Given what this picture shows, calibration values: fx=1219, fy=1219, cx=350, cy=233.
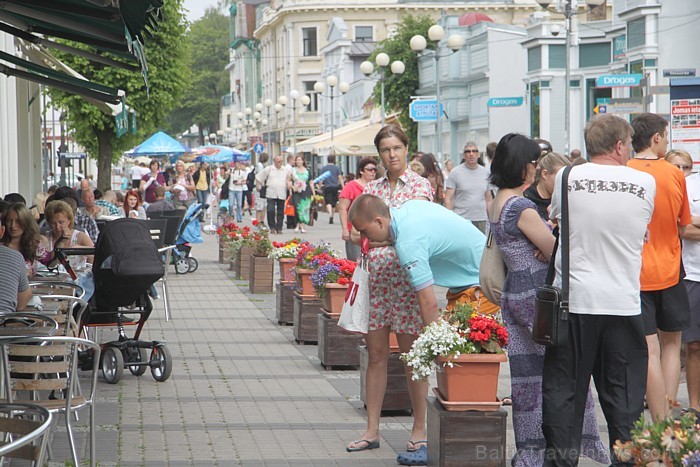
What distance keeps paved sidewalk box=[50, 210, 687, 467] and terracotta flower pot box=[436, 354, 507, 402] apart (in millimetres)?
845

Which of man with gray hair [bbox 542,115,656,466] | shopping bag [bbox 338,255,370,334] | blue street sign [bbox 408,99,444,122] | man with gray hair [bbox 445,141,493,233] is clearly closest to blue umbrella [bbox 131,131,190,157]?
blue street sign [bbox 408,99,444,122]

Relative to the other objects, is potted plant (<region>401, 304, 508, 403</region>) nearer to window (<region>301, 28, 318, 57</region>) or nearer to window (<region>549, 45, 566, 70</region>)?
window (<region>549, 45, 566, 70</region>)

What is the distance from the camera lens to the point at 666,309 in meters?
7.10

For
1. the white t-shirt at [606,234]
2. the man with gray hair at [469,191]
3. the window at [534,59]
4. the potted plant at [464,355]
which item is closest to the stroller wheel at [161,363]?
the potted plant at [464,355]

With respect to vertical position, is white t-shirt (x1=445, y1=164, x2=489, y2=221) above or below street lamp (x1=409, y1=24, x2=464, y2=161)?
below

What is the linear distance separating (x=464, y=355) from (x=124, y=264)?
3.92 metres

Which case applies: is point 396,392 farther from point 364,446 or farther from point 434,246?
point 434,246

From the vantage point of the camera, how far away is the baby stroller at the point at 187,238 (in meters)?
19.4

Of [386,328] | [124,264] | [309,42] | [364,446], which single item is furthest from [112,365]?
[309,42]

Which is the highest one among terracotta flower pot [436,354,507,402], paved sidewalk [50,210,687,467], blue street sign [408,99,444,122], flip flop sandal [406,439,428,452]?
blue street sign [408,99,444,122]

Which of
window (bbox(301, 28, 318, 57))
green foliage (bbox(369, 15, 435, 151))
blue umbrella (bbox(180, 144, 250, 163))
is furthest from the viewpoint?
window (bbox(301, 28, 318, 57))

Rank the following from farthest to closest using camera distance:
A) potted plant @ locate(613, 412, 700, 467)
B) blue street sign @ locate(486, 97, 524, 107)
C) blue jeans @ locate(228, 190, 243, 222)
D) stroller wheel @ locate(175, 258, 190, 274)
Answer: blue jeans @ locate(228, 190, 243, 222), blue street sign @ locate(486, 97, 524, 107), stroller wheel @ locate(175, 258, 190, 274), potted plant @ locate(613, 412, 700, 467)

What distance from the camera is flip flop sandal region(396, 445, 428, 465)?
6.69m

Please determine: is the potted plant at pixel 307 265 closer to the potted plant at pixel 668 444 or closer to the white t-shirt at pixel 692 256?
the white t-shirt at pixel 692 256
